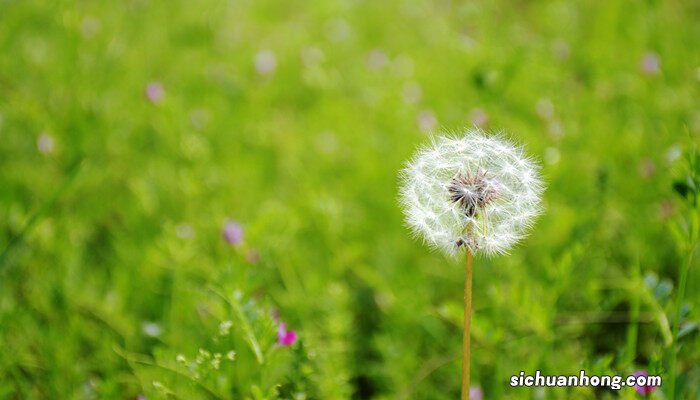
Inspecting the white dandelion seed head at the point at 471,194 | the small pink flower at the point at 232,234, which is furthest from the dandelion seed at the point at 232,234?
the white dandelion seed head at the point at 471,194

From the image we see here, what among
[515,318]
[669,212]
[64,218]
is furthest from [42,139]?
[669,212]

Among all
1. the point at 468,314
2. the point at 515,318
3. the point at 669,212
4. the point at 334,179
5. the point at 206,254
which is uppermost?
the point at 334,179

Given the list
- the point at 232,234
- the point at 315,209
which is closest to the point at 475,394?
the point at 232,234

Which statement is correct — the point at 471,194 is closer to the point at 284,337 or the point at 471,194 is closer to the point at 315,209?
the point at 284,337

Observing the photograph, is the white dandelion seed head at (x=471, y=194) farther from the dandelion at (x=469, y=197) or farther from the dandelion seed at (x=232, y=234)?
the dandelion seed at (x=232, y=234)

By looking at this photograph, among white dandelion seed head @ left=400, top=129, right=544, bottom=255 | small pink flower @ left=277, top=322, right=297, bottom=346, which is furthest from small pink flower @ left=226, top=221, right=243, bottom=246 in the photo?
white dandelion seed head @ left=400, top=129, right=544, bottom=255

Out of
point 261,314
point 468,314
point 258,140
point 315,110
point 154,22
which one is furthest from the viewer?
point 154,22

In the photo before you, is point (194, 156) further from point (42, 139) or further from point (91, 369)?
point (91, 369)
